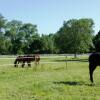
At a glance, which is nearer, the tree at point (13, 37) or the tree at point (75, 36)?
the tree at point (75, 36)

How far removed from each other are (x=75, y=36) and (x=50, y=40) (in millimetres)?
43846

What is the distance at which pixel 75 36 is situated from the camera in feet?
263

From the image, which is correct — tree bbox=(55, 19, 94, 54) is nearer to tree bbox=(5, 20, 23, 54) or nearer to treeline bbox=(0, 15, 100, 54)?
treeline bbox=(0, 15, 100, 54)

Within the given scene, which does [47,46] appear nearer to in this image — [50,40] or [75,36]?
[50,40]

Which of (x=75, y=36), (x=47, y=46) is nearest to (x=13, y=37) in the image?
(x=47, y=46)

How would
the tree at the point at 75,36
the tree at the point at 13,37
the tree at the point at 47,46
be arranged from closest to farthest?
the tree at the point at 75,36, the tree at the point at 13,37, the tree at the point at 47,46

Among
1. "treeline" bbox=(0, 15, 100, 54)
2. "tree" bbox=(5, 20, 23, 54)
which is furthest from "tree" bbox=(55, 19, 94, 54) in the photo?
"tree" bbox=(5, 20, 23, 54)

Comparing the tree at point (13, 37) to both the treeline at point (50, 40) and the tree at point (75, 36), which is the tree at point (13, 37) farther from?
the tree at point (75, 36)

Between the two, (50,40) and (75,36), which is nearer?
(75,36)

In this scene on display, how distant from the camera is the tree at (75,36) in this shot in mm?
80344

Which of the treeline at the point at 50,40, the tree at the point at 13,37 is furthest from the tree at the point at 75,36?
the tree at the point at 13,37

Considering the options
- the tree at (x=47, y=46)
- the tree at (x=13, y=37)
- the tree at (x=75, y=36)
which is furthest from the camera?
the tree at (x=47, y=46)

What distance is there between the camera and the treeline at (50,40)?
81375 millimetres

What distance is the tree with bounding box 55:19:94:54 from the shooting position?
80344mm
